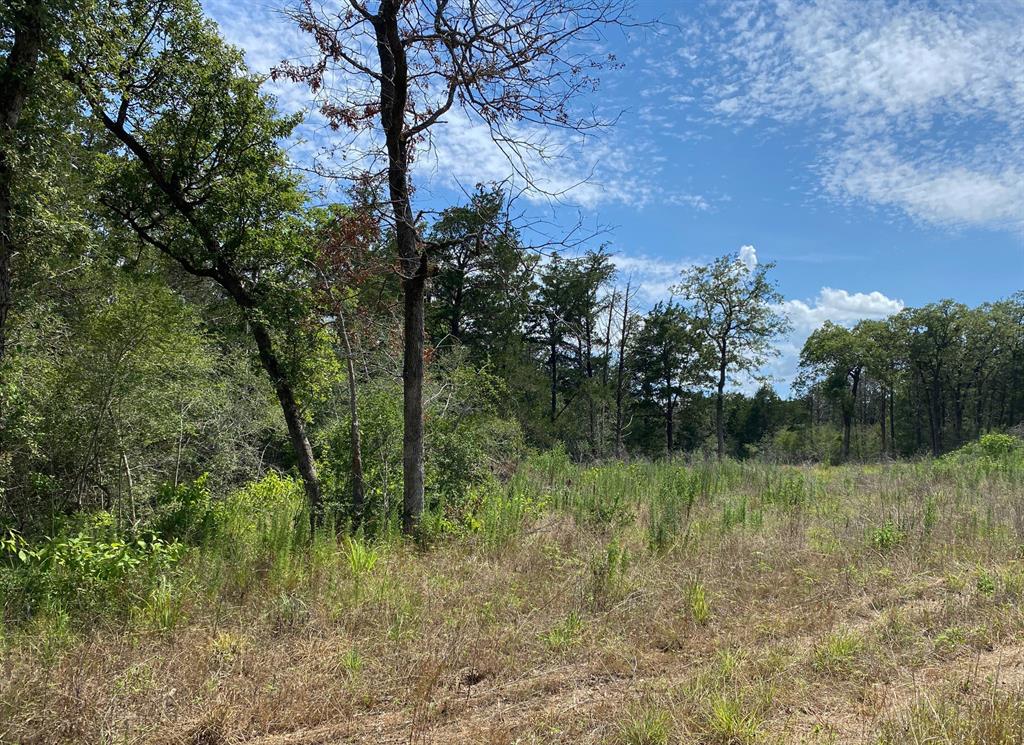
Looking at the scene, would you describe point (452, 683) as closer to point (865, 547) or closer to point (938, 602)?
point (938, 602)

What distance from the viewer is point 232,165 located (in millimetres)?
7637

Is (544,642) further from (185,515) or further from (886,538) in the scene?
(185,515)

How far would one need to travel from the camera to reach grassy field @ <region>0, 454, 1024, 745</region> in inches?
121

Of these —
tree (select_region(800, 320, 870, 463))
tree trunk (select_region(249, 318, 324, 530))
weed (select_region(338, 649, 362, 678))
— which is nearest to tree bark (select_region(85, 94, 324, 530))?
tree trunk (select_region(249, 318, 324, 530))

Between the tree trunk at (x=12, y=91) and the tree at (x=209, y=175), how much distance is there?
137 cm

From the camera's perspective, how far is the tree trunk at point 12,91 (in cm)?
503

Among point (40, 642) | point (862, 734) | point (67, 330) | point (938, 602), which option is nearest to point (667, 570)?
point (938, 602)

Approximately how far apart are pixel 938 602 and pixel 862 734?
2513mm

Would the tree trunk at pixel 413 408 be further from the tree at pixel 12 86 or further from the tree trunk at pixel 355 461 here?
the tree at pixel 12 86

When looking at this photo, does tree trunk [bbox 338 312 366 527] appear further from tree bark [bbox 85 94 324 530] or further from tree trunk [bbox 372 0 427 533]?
tree trunk [bbox 372 0 427 533]

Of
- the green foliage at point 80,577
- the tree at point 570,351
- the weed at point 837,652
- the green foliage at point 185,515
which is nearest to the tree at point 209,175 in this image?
the green foliage at point 185,515

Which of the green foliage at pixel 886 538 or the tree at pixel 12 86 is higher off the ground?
the tree at pixel 12 86

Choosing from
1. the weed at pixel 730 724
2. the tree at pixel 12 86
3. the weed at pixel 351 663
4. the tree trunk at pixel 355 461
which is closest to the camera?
the weed at pixel 730 724

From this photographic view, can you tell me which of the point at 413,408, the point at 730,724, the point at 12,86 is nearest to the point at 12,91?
the point at 12,86
